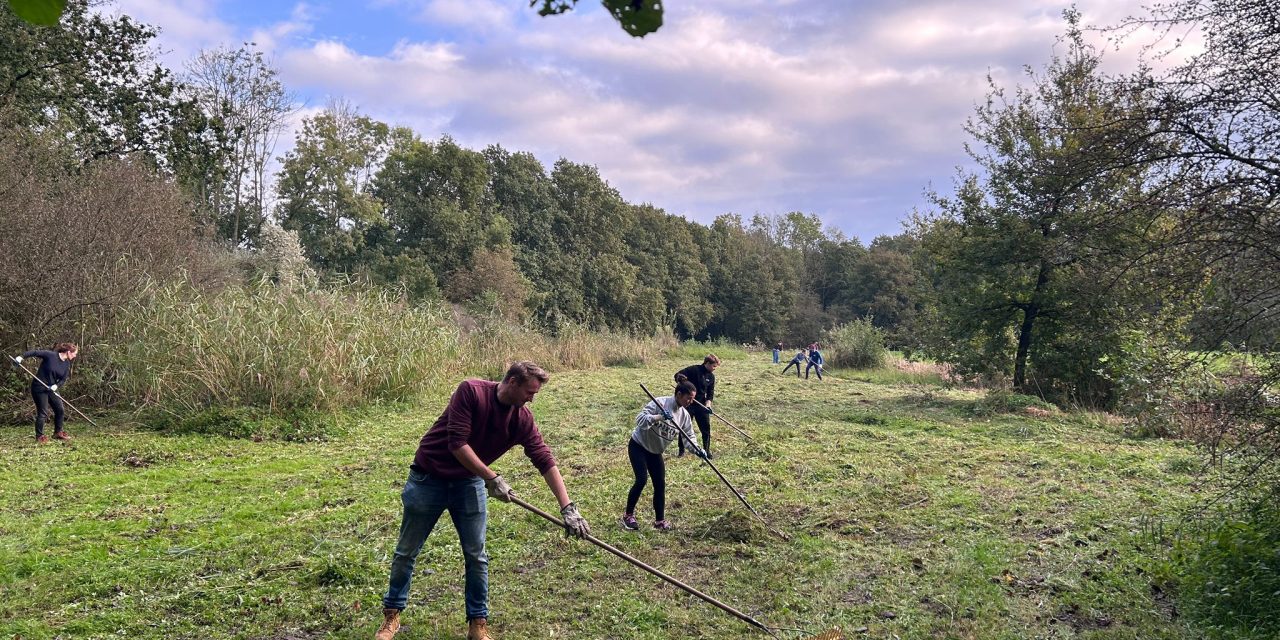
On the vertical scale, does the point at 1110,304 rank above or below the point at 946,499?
above

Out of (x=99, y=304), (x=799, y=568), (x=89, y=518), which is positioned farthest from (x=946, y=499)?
(x=99, y=304)

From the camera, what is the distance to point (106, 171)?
543 inches

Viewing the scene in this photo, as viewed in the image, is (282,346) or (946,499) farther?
(282,346)

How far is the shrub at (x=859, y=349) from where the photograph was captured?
96.1ft

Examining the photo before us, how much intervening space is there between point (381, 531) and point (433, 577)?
4.32 feet

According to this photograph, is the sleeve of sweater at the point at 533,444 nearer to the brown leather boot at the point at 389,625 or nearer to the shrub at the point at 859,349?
the brown leather boot at the point at 389,625

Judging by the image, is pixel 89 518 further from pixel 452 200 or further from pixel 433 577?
pixel 452 200

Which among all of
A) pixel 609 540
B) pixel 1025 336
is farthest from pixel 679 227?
pixel 609 540

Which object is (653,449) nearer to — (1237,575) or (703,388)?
(703,388)

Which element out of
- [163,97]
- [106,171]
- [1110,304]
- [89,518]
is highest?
[163,97]

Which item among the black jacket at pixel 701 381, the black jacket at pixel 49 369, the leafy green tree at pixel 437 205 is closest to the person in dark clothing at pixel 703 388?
the black jacket at pixel 701 381

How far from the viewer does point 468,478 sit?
431 cm

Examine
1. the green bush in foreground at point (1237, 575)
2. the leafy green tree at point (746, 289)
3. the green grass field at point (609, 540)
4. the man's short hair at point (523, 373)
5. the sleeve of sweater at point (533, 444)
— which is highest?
the leafy green tree at point (746, 289)

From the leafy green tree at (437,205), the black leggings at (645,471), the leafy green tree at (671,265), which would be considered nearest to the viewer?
the black leggings at (645,471)
